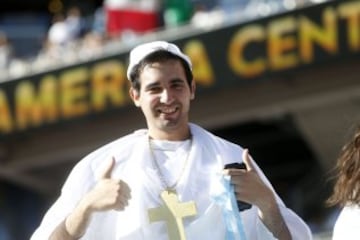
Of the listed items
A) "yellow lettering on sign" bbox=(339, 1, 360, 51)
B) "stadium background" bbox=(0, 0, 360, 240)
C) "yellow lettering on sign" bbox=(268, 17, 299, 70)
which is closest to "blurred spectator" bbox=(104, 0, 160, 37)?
"stadium background" bbox=(0, 0, 360, 240)

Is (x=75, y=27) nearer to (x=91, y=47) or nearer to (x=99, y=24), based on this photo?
(x=99, y=24)

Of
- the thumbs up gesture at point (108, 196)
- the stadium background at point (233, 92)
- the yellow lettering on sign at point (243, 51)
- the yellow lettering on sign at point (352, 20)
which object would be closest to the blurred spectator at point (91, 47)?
the stadium background at point (233, 92)

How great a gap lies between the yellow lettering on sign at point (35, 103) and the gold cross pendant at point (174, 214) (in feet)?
36.5

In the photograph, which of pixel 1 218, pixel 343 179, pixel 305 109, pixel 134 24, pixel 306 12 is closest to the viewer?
pixel 343 179

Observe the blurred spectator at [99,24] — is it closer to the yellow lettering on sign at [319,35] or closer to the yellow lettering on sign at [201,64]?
the yellow lettering on sign at [201,64]

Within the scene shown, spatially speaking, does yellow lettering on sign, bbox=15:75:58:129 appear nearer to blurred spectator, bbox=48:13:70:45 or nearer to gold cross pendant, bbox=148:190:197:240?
blurred spectator, bbox=48:13:70:45

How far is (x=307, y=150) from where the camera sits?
1659cm

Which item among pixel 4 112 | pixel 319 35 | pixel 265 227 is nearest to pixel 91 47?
pixel 4 112

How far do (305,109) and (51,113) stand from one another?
11.1 feet

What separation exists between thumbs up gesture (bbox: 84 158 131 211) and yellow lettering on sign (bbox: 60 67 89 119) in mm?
10964

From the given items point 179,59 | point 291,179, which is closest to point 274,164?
point 291,179

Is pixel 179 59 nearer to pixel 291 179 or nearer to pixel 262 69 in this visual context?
pixel 262 69

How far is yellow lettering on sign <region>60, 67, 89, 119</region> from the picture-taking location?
50.5 ft

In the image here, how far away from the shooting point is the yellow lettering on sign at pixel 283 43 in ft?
44.9
